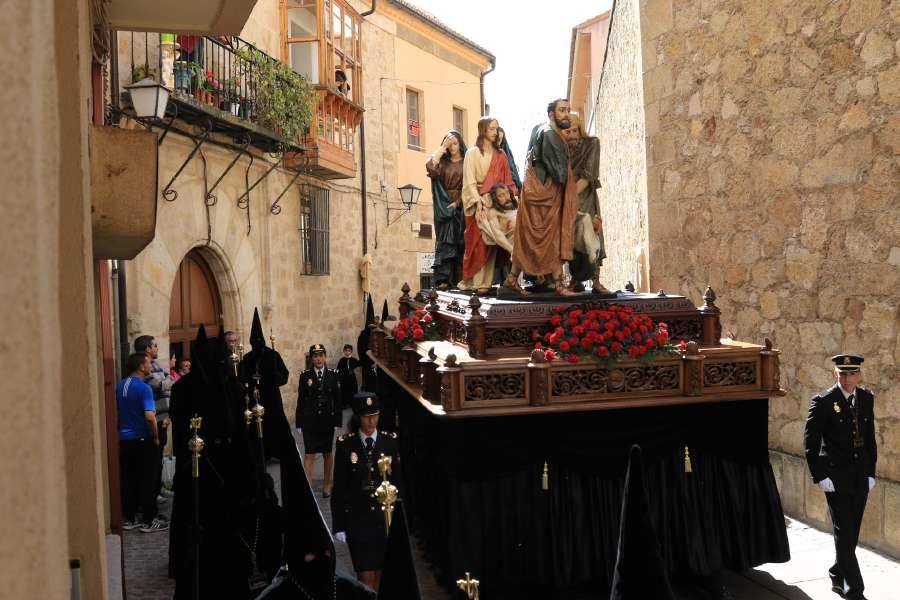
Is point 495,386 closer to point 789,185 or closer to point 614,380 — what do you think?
point 614,380

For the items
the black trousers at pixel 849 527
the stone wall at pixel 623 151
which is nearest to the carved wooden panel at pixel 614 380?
the black trousers at pixel 849 527

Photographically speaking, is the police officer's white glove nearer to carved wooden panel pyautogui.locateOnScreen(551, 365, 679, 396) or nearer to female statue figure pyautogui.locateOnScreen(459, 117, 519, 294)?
carved wooden panel pyautogui.locateOnScreen(551, 365, 679, 396)

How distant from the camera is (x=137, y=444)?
7.45 meters

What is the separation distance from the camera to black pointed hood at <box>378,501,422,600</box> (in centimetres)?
198

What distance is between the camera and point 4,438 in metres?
0.80

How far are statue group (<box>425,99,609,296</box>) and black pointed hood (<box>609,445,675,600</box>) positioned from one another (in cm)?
442

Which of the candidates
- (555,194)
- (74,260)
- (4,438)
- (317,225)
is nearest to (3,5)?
(4,438)

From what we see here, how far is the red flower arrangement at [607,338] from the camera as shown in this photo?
18.0 ft

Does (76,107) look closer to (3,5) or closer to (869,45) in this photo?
(3,5)

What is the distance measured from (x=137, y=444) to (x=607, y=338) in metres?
4.41

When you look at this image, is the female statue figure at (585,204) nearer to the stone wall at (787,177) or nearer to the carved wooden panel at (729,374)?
the carved wooden panel at (729,374)

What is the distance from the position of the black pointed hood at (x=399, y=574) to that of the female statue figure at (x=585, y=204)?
4803mm

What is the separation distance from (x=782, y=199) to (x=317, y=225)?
369 inches

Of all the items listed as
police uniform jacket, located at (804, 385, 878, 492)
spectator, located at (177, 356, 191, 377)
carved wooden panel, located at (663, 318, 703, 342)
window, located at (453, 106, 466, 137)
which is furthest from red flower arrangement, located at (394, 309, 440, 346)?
window, located at (453, 106, 466, 137)
